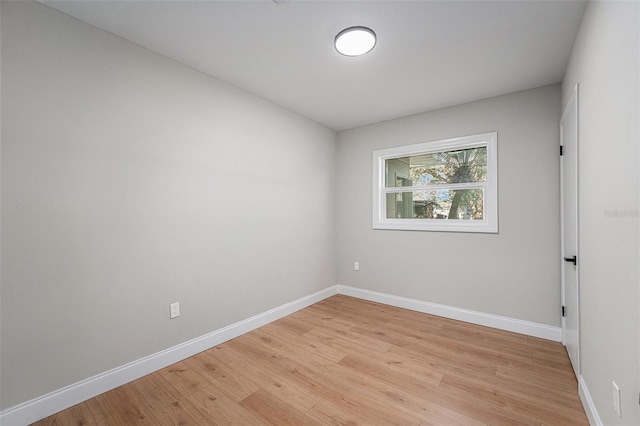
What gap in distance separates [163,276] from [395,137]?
125 inches

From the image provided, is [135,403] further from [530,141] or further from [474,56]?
[530,141]

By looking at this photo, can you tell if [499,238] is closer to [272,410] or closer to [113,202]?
[272,410]

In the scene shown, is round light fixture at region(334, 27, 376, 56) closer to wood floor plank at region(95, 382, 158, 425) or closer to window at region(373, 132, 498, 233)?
window at region(373, 132, 498, 233)

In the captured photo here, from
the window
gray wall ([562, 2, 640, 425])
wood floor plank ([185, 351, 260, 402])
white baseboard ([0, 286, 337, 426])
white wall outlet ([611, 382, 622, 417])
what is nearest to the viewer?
gray wall ([562, 2, 640, 425])

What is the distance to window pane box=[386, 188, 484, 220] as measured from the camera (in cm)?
318

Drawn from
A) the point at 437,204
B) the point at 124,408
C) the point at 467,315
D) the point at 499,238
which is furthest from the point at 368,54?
the point at 124,408

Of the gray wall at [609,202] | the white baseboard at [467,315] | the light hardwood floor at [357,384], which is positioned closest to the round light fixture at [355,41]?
the gray wall at [609,202]

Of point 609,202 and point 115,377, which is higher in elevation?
point 609,202

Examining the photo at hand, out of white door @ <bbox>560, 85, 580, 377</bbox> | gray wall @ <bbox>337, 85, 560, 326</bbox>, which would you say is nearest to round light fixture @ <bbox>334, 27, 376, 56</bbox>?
white door @ <bbox>560, 85, 580, 377</bbox>

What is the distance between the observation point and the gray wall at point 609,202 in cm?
105

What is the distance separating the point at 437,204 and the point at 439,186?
9.2 inches

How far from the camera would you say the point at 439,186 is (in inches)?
134

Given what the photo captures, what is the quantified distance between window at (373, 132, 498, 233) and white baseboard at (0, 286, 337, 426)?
2.23 metres

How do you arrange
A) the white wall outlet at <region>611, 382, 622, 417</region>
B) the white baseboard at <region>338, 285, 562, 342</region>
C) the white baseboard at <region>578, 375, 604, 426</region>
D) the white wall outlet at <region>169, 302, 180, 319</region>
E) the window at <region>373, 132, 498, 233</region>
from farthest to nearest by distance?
the window at <region>373, 132, 498, 233</region> → the white baseboard at <region>338, 285, 562, 342</region> → the white wall outlet at <region>169, 302, 180, 319</region> → the white baseboard at <region>578, 375, 604, 426</region> → the white wall outlet at <region>611, 382, 622, 417</region>
